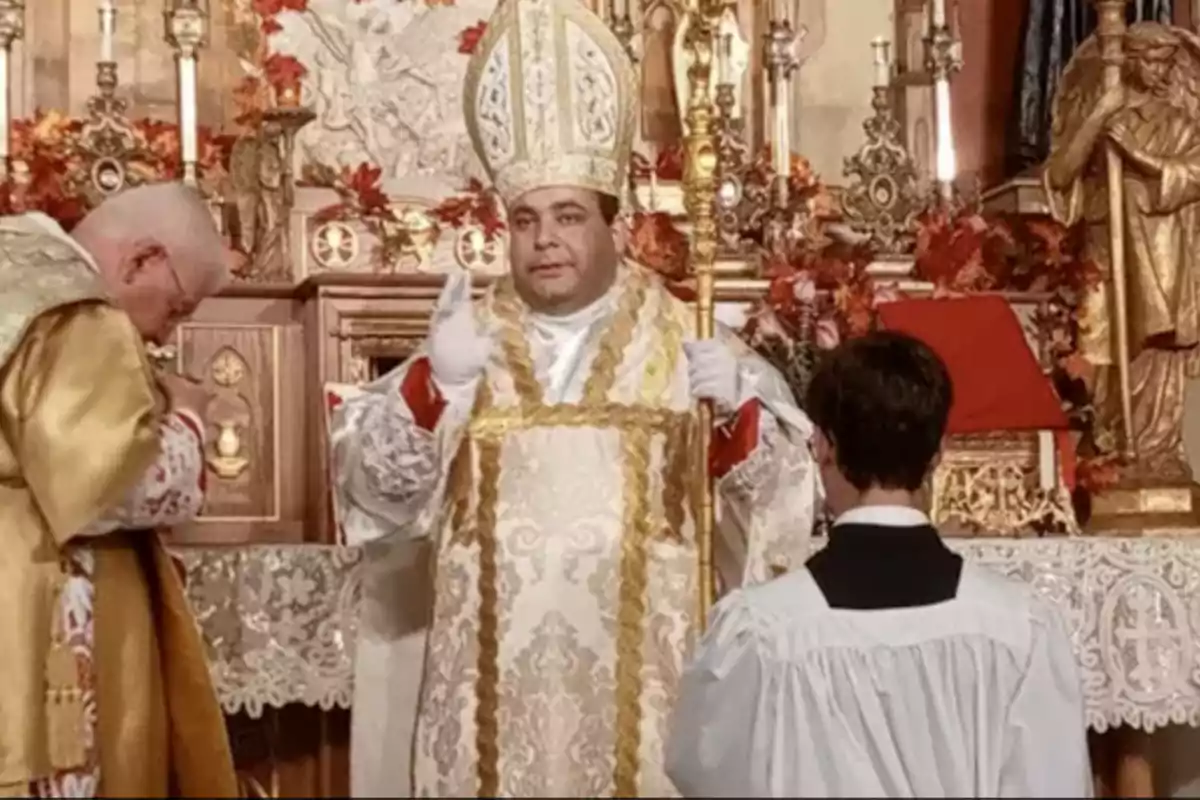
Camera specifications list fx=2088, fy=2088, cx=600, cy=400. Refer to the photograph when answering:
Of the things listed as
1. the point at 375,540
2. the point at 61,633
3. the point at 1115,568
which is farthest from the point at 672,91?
the point at 61,633

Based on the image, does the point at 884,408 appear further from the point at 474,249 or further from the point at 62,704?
the point at 474,249

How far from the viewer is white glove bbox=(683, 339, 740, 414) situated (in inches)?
149

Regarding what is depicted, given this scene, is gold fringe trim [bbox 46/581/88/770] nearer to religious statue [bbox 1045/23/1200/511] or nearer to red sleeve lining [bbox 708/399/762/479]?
red sleeve lining [bbox 708/399/762/479]

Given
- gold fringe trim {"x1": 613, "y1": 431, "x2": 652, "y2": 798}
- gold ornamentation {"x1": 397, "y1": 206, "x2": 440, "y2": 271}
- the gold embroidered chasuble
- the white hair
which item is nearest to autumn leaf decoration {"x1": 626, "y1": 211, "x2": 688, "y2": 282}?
gold ornamentation {"x1": 397, "y1": 206, "x2": 440, "y2": 271}

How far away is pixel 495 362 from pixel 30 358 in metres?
0.88

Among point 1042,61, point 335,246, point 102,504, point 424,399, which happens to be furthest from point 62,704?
point 1042,61

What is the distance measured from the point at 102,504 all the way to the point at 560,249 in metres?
Result: 0.98

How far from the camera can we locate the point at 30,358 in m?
3.61

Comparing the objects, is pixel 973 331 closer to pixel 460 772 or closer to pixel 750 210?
pixel 750 210

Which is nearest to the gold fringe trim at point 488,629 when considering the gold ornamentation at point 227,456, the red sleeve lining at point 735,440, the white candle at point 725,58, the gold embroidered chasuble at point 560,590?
the gold embroidered chasuble at point 560,590

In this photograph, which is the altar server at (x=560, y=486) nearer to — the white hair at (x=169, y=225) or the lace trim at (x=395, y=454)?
the lace trim at (x=395, y=454)

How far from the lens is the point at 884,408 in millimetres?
2920

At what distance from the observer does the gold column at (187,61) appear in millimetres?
5539

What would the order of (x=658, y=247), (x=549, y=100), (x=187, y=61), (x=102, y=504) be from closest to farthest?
(x=102, y=504), (x=549, y=100), (x=658, y=247), (x=187, y=61)
